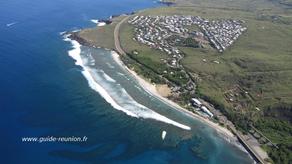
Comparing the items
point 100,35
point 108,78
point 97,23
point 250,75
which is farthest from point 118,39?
point 250,75

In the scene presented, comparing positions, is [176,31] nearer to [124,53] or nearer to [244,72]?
[124,53]

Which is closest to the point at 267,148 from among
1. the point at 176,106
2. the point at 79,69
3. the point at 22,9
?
the point at 176,106

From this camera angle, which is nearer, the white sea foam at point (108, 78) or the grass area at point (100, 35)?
Result: the white sea foam at point (108, 78)

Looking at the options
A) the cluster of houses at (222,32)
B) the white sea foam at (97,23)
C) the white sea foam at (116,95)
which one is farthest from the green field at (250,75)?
the white sea foam at (116,95)

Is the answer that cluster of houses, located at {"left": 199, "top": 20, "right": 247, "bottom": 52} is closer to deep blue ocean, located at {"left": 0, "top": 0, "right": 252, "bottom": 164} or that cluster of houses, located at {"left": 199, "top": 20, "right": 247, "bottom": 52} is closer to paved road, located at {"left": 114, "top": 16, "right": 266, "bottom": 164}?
paved road, located at {"left": 114, "top": 16, "right": 266, "bottom": 164}

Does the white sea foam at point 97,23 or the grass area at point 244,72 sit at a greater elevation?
the white sea foam at point 97,23

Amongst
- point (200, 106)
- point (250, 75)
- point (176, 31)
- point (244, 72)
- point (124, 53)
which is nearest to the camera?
point (200, 106)

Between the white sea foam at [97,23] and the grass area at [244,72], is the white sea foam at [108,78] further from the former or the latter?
the white sea foam at [97,23]
